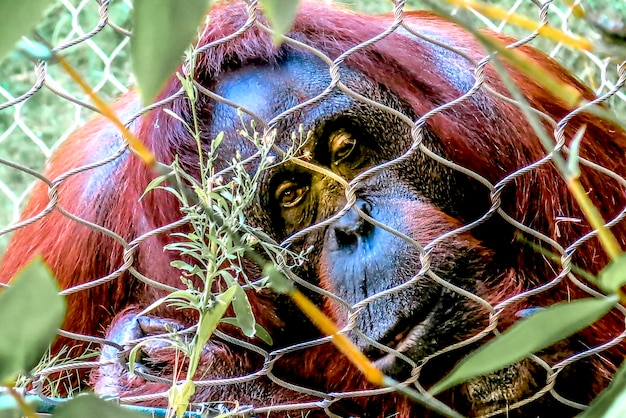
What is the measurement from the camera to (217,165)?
1.46 m

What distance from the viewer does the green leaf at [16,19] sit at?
1.07ft

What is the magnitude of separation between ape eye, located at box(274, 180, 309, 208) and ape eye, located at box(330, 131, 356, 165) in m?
0.08

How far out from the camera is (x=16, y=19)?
13.0 inches

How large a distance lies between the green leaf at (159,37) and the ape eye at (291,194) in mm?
1114

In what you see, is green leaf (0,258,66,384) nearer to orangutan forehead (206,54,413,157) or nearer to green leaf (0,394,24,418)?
green leaf (0,394,24,418)

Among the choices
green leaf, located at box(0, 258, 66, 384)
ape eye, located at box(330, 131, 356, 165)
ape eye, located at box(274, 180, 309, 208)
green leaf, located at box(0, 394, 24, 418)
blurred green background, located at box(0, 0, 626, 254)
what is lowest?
blurred green background, located at box(0, 0, 626, 254)

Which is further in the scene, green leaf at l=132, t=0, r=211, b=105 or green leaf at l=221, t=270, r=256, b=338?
green leaf at l=221, t=270, r=256, b=338

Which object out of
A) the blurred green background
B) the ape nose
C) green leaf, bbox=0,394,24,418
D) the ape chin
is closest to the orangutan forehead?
the ape chin

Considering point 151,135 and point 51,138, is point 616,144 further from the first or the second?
point 51,138

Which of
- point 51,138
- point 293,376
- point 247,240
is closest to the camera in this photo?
point 247,240

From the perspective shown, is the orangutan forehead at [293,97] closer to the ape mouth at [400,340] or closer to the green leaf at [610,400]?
the ape mouth at [400,340]

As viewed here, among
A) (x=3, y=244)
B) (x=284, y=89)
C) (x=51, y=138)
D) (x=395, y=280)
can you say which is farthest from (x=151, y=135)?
(x=51, y=138)

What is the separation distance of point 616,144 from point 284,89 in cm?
75

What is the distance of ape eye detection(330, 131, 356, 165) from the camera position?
1490 mm
